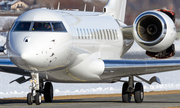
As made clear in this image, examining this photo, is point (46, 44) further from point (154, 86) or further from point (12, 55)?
point (154, 86)

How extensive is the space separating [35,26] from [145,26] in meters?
5.82

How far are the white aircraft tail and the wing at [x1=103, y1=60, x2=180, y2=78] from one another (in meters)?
5.67

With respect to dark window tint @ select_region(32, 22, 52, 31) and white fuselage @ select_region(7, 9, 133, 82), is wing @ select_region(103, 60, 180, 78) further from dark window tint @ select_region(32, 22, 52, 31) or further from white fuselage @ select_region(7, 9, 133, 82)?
dark window tint @ select_region(32, 22, 52, 31)

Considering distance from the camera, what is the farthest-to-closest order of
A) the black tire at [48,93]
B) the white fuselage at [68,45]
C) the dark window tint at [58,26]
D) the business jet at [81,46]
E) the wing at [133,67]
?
the black tire at [48,93]
the wing at [133,67]
the dark window tint at [58,26]
the business jet at [81,46]
the white fuselage at [68,45]

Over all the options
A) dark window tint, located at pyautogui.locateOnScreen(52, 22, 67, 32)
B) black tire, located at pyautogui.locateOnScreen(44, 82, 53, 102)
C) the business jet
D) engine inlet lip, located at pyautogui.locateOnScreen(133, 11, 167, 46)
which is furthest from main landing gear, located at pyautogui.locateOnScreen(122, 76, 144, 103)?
dark window tint, located at pyautogui.locateOnScreen(52, 22, 67, 32)

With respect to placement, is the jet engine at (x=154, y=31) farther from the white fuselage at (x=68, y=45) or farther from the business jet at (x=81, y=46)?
the white fuselage at (x=68, y=45)

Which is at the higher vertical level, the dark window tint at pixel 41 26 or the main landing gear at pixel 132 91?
the dark window tint at pixel 41 26

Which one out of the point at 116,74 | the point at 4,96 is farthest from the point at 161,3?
the point at 116,74

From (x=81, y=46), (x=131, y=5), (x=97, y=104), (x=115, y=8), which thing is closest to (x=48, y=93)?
(x=97, y=104)

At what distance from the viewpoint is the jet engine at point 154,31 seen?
20438mm

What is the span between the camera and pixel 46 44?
16.8m

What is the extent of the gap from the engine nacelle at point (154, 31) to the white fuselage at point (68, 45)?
1.83m

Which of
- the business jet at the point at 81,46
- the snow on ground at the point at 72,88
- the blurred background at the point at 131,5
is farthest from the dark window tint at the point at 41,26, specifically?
the blurred background at the point at 131,5

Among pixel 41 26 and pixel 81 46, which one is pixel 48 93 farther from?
pixel 41 26
